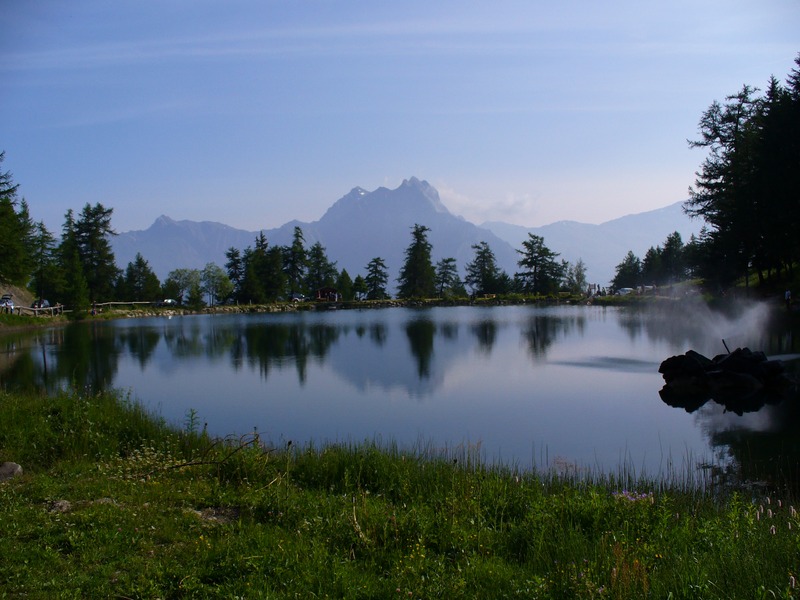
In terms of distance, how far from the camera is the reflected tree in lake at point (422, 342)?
78.9 feet

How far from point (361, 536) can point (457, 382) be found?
1525cm

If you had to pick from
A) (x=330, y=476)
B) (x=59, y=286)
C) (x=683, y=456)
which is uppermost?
(x=59, y=286)

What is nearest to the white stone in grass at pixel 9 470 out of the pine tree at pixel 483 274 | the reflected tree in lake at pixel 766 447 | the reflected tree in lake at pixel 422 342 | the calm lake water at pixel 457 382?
the calm lake water at pixel 457 382

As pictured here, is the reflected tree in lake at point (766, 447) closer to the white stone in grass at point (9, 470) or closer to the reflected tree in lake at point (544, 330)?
the white stone in grass at point (9, 470)

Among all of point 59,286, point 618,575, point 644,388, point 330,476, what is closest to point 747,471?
point 330,476

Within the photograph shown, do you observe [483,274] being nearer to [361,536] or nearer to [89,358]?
[89,358]

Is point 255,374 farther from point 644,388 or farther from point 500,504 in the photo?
point 500,504

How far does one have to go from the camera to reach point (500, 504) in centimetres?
653

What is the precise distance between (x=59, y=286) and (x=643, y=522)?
193 feet

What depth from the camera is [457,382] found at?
20.5 metres

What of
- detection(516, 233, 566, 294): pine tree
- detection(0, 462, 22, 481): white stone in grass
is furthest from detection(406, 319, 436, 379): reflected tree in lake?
detection(516, 233, 566, 294): pine tree

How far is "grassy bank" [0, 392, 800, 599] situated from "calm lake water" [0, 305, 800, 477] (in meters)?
4.11

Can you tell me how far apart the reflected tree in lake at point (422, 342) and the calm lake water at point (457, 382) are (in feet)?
0.40

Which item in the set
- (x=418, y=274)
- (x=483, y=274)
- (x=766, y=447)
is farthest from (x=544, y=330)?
(x=418, y=274)
